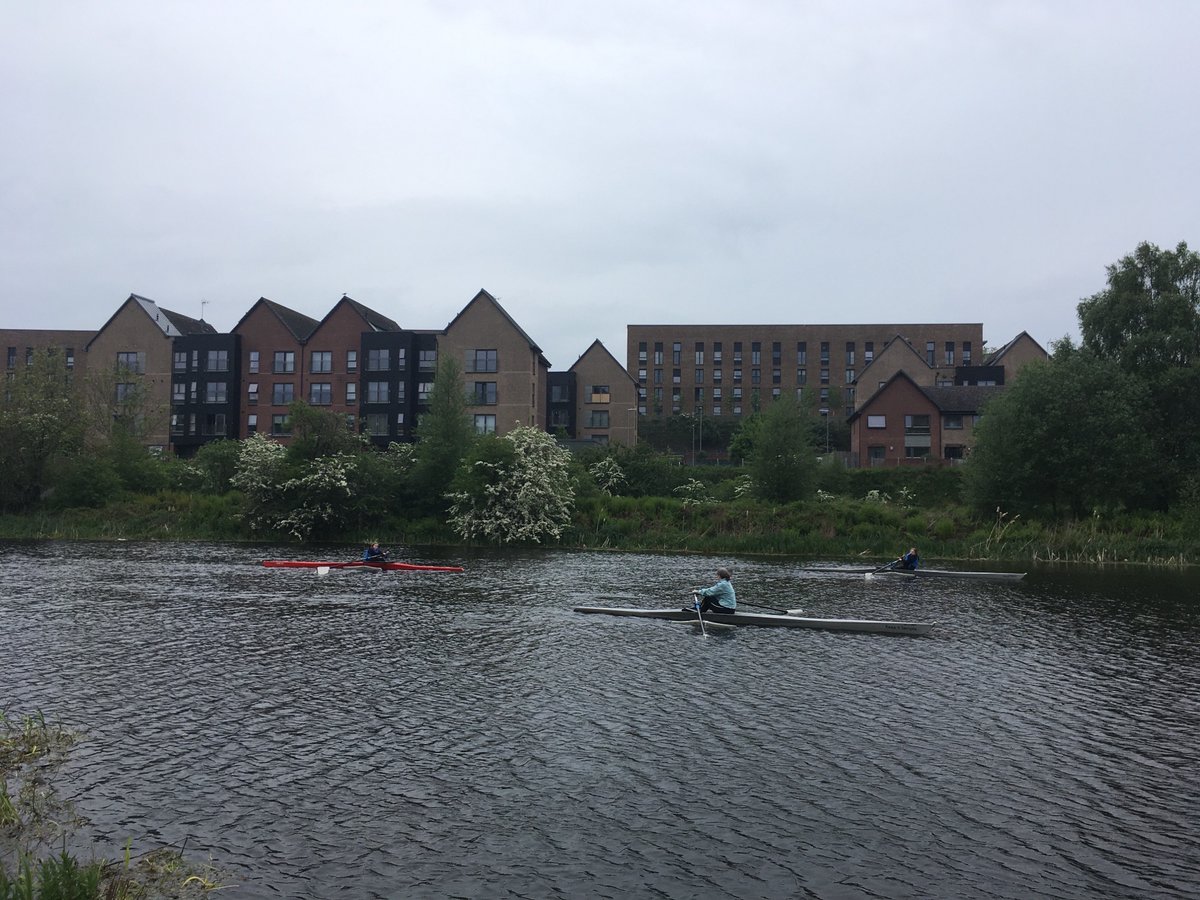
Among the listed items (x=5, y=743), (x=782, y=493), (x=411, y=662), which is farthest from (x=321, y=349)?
(x=5, y=743)

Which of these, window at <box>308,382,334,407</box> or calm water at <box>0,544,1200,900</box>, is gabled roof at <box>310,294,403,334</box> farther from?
calm water at <box>0,544,1200,900</box>

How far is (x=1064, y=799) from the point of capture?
12789 millimetres

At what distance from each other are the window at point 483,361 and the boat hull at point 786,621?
2528 inches

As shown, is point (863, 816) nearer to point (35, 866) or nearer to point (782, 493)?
point (35, 866)

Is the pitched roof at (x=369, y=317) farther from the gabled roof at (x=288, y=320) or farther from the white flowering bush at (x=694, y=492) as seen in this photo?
the white flowering bush at (x=694, y=492)

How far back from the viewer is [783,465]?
196 feet

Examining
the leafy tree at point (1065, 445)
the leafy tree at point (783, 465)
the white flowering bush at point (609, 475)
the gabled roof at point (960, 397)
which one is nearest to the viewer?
the leafy tree at point (1065, 445)

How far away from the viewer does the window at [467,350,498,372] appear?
9031cm

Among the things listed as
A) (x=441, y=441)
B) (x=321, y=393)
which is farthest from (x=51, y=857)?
(x=321, y=393)

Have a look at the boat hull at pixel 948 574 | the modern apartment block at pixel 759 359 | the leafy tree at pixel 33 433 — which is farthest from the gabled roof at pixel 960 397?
the leafy tree at pixel 33 433

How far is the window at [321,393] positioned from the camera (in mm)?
91125

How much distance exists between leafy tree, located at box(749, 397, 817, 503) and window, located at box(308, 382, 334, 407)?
4690 cm

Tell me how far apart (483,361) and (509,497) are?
36567mm

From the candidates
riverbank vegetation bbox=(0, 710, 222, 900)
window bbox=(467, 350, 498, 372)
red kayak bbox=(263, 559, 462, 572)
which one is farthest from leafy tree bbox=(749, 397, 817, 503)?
riverbank vegetation bbox=(0, 710, 222, 900)
